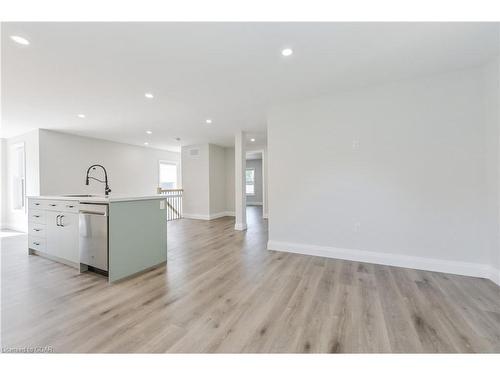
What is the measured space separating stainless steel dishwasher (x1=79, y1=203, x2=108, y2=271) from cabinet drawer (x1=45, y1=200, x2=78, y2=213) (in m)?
0.20

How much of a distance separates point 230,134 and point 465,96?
4430 mm

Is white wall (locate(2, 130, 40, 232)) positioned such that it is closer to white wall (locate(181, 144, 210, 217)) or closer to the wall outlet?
white wall (locate(181, 144, 210, 217))

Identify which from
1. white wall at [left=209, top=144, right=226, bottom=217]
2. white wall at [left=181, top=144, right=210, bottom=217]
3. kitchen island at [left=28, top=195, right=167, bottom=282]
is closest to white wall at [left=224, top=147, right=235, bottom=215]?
white wall at [left=209, top=144, right=226, bottom=217]

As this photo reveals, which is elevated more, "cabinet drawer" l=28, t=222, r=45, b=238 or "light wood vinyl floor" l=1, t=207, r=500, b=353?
"cabinet drawer" l=28, t=222, r=45, b=238

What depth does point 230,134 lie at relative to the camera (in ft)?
18.0

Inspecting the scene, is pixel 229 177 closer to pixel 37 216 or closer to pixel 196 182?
pixel 196 182

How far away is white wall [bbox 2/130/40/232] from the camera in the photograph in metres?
4.73

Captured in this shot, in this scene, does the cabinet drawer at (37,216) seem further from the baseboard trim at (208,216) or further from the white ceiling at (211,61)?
the baseboard trim at (208,216)

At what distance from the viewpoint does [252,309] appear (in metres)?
1.78

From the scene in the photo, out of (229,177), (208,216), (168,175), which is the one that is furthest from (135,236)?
(168,175)

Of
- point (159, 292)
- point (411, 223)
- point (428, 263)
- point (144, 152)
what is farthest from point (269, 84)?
point (144, 152)

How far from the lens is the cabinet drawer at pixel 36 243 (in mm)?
3059

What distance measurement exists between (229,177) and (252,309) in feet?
19.7
